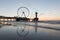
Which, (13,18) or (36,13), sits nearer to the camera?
(36,13)

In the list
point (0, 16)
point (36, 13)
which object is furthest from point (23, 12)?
point (0, 16)

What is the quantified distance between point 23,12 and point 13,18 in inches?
2769

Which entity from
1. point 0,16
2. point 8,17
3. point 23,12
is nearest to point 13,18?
point 8,17

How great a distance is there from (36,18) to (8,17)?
54736 millimetres

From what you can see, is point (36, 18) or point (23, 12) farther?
point (36, 18)

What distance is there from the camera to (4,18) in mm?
135000

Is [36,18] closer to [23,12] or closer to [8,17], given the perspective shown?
[23,12]

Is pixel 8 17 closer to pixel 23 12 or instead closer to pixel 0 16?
pixel 0 16

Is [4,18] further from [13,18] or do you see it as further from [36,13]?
[36,13]

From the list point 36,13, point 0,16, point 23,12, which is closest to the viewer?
point 23,12

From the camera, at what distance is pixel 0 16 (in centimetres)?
13300

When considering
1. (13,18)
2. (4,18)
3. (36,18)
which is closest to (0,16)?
(4,18)

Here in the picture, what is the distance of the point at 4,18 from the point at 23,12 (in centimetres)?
7024

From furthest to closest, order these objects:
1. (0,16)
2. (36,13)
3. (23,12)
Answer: (0,16)
(36,13)
(23,12)
